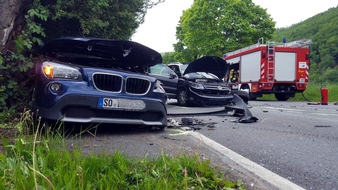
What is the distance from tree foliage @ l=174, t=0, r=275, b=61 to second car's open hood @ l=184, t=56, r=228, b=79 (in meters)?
27.4

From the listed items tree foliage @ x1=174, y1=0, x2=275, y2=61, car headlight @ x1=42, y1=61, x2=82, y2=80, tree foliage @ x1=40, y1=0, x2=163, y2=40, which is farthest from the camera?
tree foliage @ x1=174, y1=0, x2=275, y2=61

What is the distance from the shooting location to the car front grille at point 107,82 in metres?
4.00

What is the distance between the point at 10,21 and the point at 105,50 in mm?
1443

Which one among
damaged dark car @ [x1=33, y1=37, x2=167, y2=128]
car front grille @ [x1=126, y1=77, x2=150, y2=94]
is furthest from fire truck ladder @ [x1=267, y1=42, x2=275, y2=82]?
car front grille @ [x1=126, y1=77, x2=150, y2=94]

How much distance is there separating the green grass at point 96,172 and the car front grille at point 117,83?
143 cm

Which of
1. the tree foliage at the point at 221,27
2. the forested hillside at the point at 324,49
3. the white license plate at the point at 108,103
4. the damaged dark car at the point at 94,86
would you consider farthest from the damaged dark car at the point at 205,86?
the forested hillside at the point at 324,49

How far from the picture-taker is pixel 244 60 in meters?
19.0

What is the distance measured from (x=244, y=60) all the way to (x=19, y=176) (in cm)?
1817

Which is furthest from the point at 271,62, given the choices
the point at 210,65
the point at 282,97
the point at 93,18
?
the point at 93,18

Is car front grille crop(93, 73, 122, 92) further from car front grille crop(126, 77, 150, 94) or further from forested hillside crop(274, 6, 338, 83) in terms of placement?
forested hillside crop(274, 6, 338, 83)

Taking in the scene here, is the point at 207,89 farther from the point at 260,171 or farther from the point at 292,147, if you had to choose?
the point at 260,171

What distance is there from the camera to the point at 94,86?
3936mm

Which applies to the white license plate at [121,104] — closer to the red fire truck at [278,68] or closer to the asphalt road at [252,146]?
the asphalt road at [252,146]

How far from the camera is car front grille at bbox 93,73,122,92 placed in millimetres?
4000
